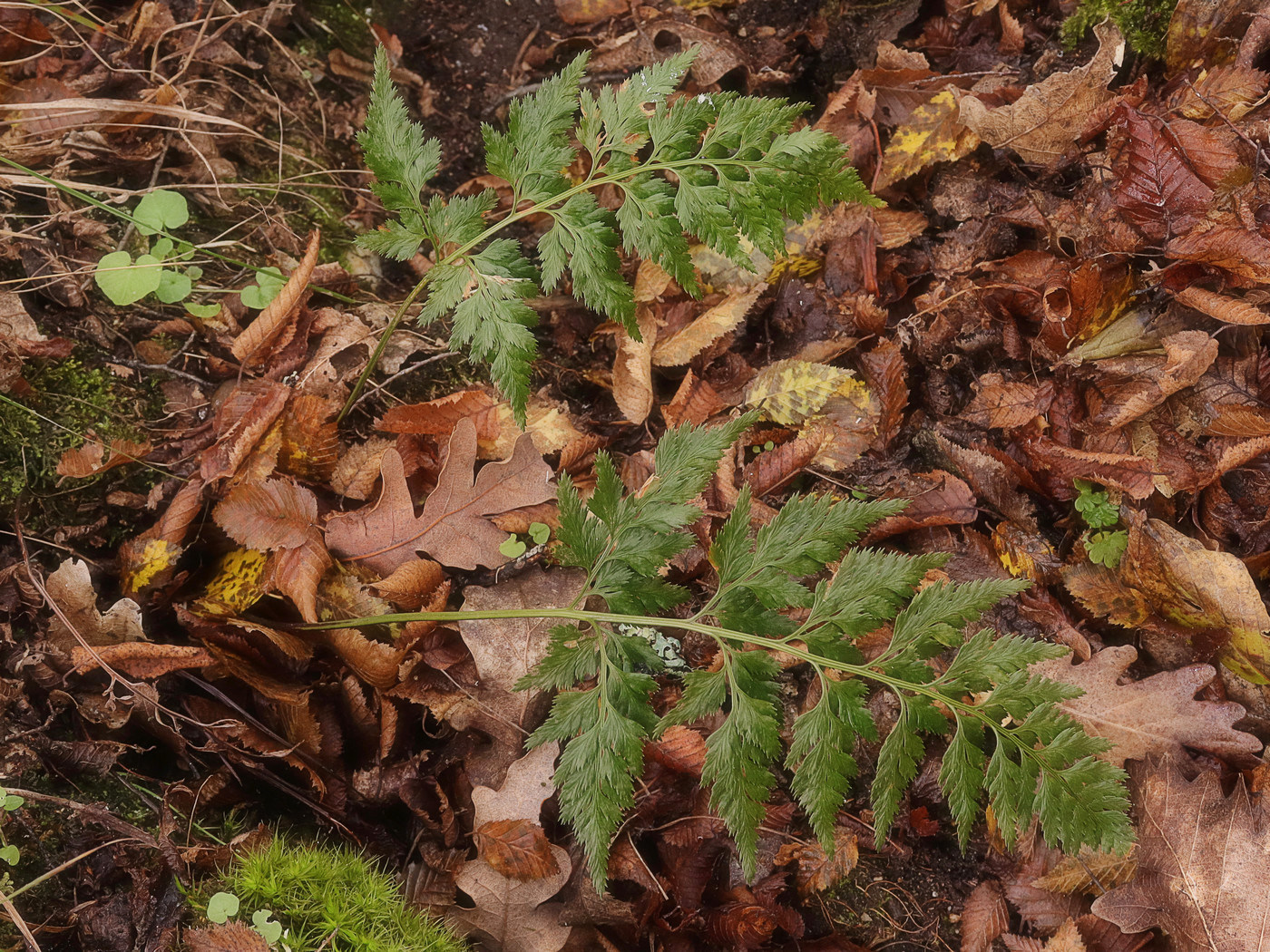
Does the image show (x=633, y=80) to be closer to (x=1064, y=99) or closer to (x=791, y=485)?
(x=791, y=485)

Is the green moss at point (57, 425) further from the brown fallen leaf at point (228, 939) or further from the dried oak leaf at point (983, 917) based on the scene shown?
the dried oak leaf at point (983, 917)

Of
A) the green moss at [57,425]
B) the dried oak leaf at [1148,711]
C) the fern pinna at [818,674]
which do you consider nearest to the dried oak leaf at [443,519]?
the fern pinna at [818,674]

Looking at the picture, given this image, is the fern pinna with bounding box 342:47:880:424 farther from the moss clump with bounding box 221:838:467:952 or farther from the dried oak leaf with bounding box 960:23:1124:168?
the moss clump with bounding box 221:838:467:952

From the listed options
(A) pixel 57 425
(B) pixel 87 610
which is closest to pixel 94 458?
(A) pixel 57 425

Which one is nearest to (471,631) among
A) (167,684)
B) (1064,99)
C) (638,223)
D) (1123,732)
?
(167,684)

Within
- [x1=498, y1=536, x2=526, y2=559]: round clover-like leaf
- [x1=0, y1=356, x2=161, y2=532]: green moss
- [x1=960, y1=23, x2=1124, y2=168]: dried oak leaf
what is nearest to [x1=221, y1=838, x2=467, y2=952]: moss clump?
[x1=498, y1=536, x2=526, y2=559]: round clover-like leaf

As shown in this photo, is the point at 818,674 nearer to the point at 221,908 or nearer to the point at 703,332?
the point at 703,332
